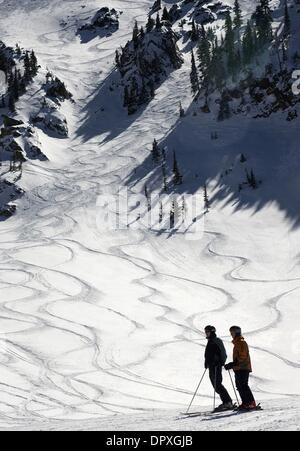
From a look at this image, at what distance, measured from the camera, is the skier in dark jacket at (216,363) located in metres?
13.3

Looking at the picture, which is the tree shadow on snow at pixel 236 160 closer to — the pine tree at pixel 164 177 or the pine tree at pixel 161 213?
the pine tree at pixel 164 177

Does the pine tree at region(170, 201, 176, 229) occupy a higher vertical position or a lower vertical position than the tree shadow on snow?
lower

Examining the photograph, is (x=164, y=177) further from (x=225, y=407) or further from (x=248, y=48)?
(x=225, y=407)

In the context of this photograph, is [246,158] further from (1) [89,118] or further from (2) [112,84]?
(2) [112,84]

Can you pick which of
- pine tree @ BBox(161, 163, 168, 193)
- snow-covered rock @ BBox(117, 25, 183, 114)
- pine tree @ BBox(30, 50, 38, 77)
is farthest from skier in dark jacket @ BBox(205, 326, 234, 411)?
pine tree @ BBox(30, 50, 38, 77)

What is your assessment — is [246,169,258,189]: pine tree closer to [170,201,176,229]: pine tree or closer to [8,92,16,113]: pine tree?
[170,201,176,229]: pine tree

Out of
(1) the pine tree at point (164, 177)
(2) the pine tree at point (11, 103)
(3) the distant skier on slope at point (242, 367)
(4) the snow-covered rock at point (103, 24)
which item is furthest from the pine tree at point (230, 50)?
(3) the distant skier on slope at point (242, 367)

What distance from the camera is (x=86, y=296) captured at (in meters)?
32.8

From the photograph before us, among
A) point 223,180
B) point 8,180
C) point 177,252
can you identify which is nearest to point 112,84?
point 8,180

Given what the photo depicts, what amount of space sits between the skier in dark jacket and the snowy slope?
4.11ft

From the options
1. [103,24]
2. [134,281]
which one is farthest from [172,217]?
[103,24]

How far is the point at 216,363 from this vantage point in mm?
13414

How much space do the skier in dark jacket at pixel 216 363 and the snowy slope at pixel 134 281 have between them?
49.4 inches

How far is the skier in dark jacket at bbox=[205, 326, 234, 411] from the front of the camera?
13.3 metres
